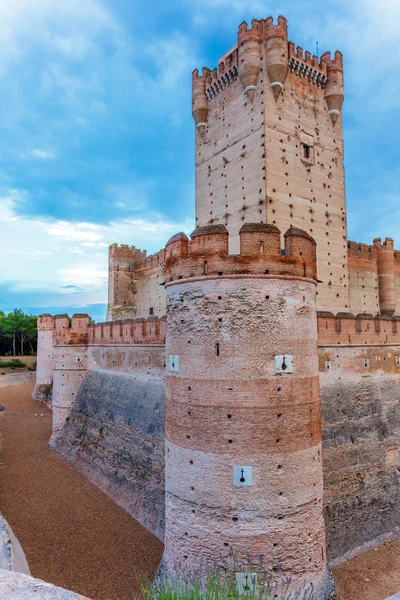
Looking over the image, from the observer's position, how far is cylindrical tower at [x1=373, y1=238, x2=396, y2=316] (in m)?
21.7

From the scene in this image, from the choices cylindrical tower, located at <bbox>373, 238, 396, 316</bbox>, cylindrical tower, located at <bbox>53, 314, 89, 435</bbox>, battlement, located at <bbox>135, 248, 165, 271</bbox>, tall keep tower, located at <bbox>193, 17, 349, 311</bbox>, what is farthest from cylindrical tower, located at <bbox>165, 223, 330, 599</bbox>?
battlement, located at <bbox>135, 248, 165, 271</bbox>

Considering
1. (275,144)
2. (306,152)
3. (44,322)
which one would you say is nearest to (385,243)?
(306,152)

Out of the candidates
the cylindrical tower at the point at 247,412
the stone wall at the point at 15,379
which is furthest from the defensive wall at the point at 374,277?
the stone wall at the point at 15,379

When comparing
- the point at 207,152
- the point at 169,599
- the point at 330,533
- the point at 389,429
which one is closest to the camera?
→ the point at 169,599

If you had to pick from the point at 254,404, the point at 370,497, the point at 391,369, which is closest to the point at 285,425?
the point at 254,404

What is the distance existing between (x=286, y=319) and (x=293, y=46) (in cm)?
1424

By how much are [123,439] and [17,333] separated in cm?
4644

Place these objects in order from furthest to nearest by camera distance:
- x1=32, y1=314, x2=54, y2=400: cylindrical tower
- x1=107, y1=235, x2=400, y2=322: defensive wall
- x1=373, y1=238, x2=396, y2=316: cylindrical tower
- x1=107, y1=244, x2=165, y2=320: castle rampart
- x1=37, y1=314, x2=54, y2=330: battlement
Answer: x1=107, y1=244, x2=165, y2=320: castle rampart, x1=37, y1=314, x2=54, y2=330: battlement, x1=32, y1=314, x2=54, y2=400: cylindrical tower, x1=373, y1=238, x2=396, y2=316: cylindrical tower, x1=107, y1=235, x2=400, y2=322: defensive wall

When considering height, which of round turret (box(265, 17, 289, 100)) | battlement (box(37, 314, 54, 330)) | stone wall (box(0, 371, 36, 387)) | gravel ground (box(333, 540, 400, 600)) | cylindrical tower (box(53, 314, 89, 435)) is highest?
round turret (box(265, 17, 289, 100))

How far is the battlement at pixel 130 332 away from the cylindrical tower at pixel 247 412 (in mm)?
5761

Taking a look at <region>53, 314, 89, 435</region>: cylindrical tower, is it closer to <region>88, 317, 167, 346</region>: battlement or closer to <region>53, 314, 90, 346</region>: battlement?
<region>53, 314, 90, 346</region>: battlement

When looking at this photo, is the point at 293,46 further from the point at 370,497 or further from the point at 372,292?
the point at 370,497

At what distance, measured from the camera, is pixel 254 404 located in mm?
7336

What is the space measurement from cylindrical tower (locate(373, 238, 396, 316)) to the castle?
8 cm
